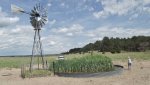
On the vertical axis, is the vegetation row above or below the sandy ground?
above

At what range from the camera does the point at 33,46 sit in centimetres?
3900

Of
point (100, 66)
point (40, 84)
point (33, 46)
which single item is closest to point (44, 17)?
point (33, 46)

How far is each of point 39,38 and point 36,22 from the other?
2.16 meters

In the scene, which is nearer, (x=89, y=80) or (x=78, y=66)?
(x=89, y=80)

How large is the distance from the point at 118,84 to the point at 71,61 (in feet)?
54.5

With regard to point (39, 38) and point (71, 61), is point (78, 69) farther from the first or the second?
point (39, 38)

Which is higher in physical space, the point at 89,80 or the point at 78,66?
the point at 78,66

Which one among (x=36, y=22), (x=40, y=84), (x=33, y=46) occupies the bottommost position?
(x=40, y=84)

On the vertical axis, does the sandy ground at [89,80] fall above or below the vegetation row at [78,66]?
below

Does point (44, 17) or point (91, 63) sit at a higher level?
point (44, 17)

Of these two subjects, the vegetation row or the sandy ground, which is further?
the vegetation row

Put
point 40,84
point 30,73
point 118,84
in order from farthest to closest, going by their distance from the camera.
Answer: point 30,73
point 40,84
point 118,84

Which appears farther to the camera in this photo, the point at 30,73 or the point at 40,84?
the point at 30,73

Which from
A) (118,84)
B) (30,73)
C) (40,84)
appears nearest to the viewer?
(118,84)
